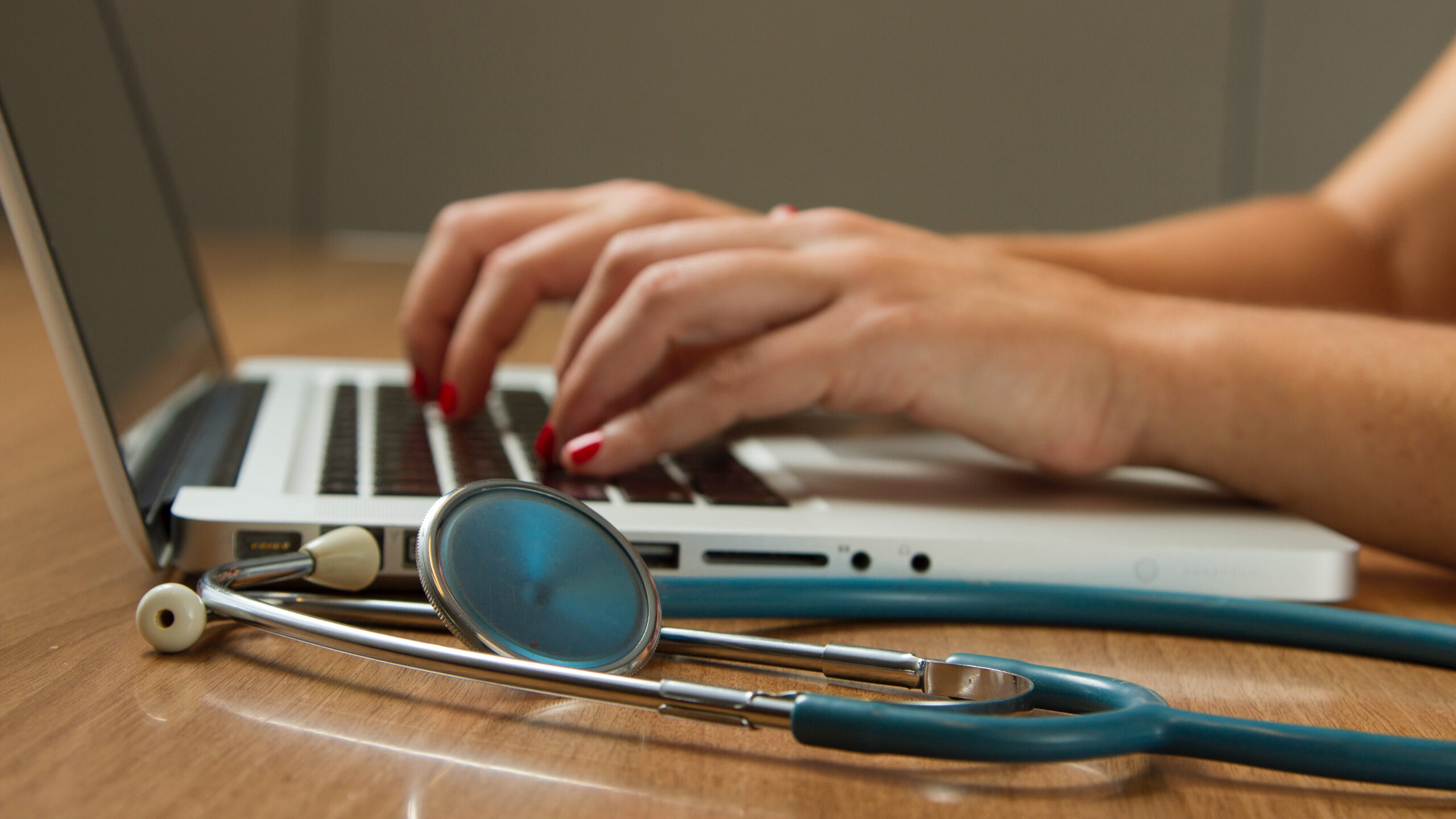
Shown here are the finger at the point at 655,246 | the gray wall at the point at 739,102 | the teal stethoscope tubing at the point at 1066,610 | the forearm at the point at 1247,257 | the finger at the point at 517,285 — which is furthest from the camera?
the gray wall at the point at 739,102

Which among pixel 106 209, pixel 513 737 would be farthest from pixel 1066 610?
pixel 106 209

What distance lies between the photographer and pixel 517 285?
0.73 m

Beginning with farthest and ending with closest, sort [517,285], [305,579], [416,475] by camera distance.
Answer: [517,285] < [416,475] < [305,579]

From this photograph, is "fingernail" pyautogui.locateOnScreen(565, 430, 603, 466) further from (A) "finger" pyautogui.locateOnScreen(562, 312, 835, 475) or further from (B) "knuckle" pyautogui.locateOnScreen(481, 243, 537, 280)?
(B) "knuckle" pyautogui.locateOnScreen(481, 243, 537, 280)

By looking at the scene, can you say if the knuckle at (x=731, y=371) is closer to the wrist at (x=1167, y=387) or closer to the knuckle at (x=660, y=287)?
the knuckle at (x=660, y=287)

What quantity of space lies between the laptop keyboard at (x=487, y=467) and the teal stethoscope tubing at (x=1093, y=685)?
4.2 inches

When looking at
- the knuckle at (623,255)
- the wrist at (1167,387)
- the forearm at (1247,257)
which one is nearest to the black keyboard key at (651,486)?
the knuckle at (623,255)

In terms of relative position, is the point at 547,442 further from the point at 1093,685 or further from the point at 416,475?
the point at 1093,685

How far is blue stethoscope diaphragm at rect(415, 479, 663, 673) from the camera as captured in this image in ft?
0.98

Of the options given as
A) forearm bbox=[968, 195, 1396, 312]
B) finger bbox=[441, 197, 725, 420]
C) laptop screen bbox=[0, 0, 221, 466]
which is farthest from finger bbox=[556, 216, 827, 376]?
forearm bbox=[968, 195, 1396, 312]

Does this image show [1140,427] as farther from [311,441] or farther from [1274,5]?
[1274,5]

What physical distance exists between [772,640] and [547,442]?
0.87 feet

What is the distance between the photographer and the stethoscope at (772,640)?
0.83 feet

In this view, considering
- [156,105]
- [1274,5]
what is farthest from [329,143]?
[1274,5]
